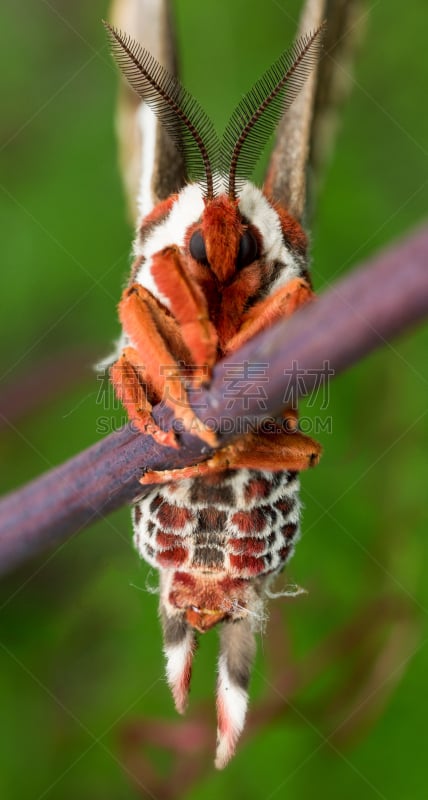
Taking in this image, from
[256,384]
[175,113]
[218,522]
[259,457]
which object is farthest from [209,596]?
[175,113]

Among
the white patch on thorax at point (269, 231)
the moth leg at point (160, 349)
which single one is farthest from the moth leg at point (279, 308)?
the white patch on thorax at point (269, 231)

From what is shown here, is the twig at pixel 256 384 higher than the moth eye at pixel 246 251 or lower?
lower

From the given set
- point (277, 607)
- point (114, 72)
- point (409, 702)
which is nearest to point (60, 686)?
point (277, 607)

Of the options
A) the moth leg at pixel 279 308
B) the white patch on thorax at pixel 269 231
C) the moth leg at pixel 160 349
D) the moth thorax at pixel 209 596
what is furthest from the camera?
the white patch on thorax at pixel 269 231

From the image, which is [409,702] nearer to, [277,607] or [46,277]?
[277,607]

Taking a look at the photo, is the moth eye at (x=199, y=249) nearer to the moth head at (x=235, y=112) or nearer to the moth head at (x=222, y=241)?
the moth head at (x=222, y=241)

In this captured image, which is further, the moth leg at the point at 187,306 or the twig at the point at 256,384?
the moth leg at the point at 187,306

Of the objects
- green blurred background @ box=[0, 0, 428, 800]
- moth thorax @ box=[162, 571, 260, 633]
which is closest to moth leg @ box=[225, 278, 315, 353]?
moth thorax @ box=[162, 571, 260, 633]
